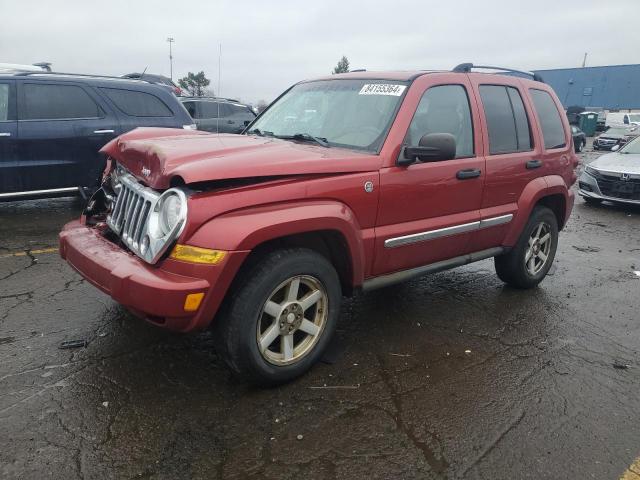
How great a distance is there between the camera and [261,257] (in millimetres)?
2793

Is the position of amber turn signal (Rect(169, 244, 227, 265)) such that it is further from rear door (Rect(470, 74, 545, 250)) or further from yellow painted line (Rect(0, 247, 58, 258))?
yellow painted line (Rect(0, 247, 58, 258))

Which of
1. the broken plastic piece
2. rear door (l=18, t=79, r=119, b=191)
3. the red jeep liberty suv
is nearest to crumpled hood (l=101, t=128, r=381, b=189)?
the red jeep liberty suv

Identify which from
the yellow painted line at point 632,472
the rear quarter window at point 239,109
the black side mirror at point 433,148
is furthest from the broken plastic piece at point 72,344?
the rear quarter window at point 239,109

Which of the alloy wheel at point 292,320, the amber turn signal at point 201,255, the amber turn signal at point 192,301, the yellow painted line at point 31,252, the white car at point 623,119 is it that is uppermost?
the white car at point 623,119

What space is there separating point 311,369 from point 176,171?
1.48 meters

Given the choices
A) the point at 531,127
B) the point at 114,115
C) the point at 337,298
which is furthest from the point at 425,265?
the point at 114,115

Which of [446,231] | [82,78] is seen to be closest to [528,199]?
[446,231]

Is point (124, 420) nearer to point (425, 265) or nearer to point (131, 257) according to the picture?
point (131, 257)

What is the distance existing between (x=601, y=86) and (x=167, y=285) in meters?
53.0

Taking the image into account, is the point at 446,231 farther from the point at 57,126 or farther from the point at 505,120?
the point at 57,126

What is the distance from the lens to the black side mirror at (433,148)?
3.13 meters

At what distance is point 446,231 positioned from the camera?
3.68 meters

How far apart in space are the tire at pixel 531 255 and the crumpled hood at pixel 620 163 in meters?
5.37

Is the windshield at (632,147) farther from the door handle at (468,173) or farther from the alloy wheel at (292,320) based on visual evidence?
the alloy wheel at (292,320)
